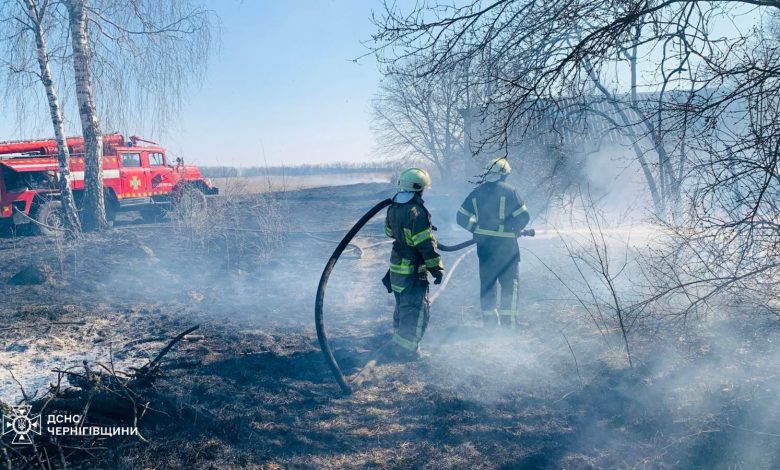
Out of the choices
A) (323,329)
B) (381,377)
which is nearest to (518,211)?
(381,377)

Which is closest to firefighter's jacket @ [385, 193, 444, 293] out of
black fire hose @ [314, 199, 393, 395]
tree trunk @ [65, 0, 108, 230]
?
black fire hose @ [314, 199, 393, 395]

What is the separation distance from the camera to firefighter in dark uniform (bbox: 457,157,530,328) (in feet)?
18.2

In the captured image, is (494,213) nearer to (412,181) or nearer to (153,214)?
(412,181)

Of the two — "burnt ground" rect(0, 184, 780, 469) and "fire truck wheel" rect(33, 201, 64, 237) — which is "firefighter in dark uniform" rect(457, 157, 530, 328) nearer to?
"burnt ground" rect(0, 184, 780, 469)

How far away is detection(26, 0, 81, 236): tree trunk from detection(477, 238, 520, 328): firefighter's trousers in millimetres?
8601

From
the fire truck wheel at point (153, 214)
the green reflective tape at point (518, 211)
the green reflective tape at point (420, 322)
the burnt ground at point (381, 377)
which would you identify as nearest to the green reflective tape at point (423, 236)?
the green reflective tape at point (420, 322)

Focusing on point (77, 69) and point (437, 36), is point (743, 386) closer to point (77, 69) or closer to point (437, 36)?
point (437, 36)

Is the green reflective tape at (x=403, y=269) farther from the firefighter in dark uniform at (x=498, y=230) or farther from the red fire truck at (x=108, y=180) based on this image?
the red fire truck at (x=108, y=180)

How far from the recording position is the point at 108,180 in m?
13.6

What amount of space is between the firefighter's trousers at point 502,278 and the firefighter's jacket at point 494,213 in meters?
0.09

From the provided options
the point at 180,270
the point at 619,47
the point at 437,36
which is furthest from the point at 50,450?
the point at 180,270

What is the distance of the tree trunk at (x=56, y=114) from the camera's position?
354 inches

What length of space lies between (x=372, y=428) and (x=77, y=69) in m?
→ 9.94

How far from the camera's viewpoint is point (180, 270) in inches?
334
